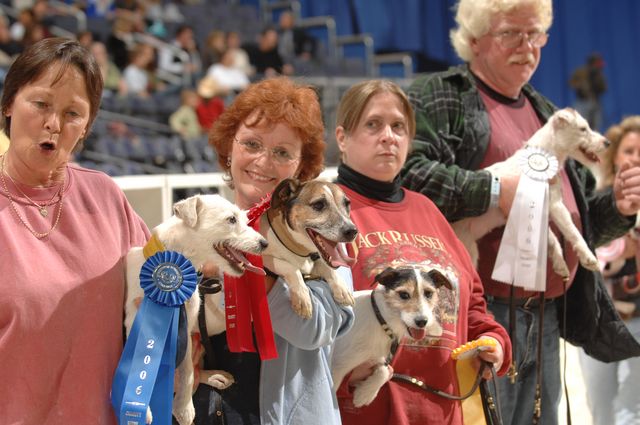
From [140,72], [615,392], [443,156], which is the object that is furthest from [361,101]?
[140,72]

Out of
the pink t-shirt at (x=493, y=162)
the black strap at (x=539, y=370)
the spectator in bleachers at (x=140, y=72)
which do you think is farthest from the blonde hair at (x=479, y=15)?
the spectator in bleachers at (x=140, y=72)

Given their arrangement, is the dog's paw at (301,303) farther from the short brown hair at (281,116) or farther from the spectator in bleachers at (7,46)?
the spectator in bleachers at (7,46)

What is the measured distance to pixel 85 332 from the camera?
60.7 inches

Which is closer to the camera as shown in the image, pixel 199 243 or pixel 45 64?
pixel 45 64

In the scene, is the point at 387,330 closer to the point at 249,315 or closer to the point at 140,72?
the point at 249,315

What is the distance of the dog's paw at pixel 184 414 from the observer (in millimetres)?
1689

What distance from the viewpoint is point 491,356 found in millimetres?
2182

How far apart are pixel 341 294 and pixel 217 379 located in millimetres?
306

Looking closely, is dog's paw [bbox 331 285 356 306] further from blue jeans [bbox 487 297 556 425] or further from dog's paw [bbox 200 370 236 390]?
blue jeans [bbox 487 297 556 425]

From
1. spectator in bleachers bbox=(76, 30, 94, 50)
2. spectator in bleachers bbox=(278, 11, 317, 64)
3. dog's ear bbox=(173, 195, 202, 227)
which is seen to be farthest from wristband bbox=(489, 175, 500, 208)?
spectator in bleachers bbox=(278, 11, 317, 64)

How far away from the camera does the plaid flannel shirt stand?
252cm

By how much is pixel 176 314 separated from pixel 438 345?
807 millimetres

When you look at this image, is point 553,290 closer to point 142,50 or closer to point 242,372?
point 242,372

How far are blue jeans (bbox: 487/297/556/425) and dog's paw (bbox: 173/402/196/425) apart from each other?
1180mm
